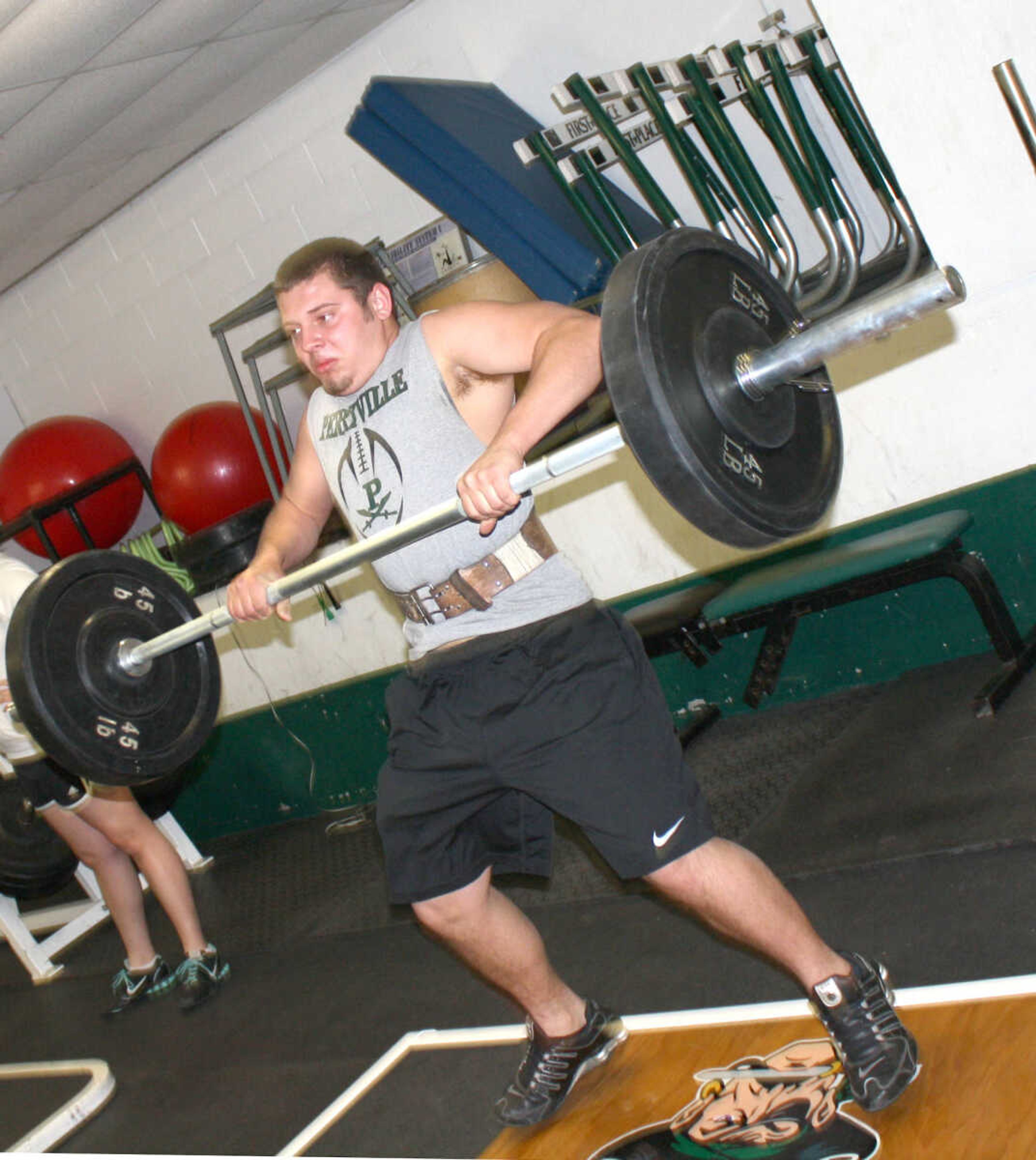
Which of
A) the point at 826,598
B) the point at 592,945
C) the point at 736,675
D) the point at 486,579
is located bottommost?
the point at 592,945

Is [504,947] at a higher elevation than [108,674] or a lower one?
lower

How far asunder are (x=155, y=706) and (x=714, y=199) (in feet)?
Answer: 6.25

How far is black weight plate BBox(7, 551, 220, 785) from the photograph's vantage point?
7.16 feet

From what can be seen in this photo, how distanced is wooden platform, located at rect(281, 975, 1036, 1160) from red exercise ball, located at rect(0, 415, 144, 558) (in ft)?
10.7

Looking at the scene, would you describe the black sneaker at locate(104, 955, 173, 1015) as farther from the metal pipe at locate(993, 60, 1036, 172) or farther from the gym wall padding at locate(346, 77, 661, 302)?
the metal pipe at locate(993, 60, 1036, 172)

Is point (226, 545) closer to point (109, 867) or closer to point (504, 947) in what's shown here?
point (109, 867)

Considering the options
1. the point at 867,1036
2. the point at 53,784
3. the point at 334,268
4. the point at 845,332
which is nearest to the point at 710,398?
the point at 845,332

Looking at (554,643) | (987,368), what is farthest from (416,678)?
(987,368)

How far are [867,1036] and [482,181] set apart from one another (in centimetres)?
247

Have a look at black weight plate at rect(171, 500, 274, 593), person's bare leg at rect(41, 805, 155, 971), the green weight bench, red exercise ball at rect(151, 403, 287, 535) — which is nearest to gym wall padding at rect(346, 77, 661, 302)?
the green weight bench

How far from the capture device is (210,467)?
424 centimetres

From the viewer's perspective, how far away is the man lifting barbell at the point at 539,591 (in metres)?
1.60

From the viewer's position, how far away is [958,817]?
2.43m

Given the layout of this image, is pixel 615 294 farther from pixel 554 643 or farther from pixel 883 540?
pixel 883 540
